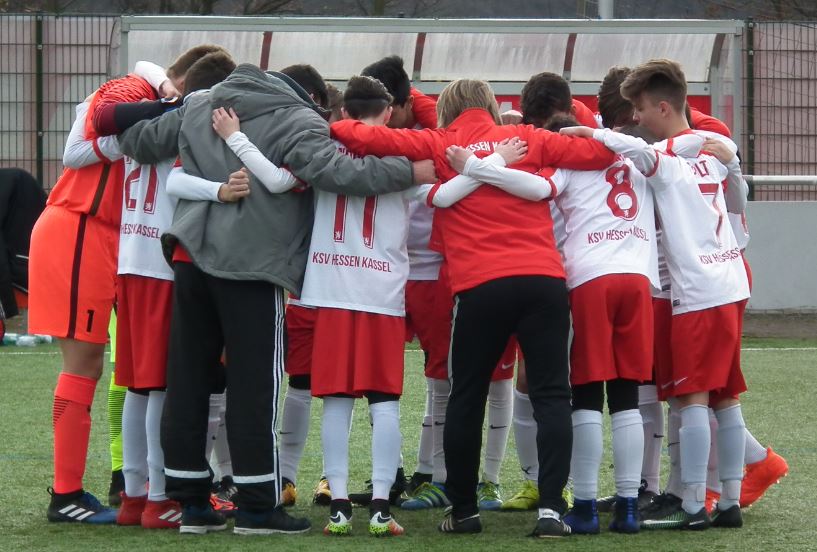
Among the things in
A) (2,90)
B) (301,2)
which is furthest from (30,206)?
(301,2)

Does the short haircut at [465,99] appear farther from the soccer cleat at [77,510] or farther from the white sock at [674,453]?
the soccer cleat at [77,510]

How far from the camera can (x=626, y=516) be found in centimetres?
491

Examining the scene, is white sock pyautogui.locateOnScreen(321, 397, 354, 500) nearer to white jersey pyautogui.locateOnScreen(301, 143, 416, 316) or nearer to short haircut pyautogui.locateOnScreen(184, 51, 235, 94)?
white jersey pyautogui.locateOnScreen(301, 143, 416, 316)

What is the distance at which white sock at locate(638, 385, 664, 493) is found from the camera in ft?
17.8

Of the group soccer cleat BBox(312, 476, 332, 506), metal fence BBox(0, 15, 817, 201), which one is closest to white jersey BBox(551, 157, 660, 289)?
soccer cleat BBox(312, 476, 332, 506)

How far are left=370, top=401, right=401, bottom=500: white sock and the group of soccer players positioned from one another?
1cm

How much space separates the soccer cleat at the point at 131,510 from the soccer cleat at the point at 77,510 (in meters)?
0.04

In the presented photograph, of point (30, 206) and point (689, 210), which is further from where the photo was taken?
point (30, 206)

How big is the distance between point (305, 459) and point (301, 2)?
19.5 metres

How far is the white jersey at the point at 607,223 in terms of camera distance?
4895mm

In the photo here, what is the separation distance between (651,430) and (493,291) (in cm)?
114

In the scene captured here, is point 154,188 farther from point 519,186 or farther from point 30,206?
point 30,206

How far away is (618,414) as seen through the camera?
4926 millimetres

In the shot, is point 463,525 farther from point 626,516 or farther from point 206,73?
point 206,73
